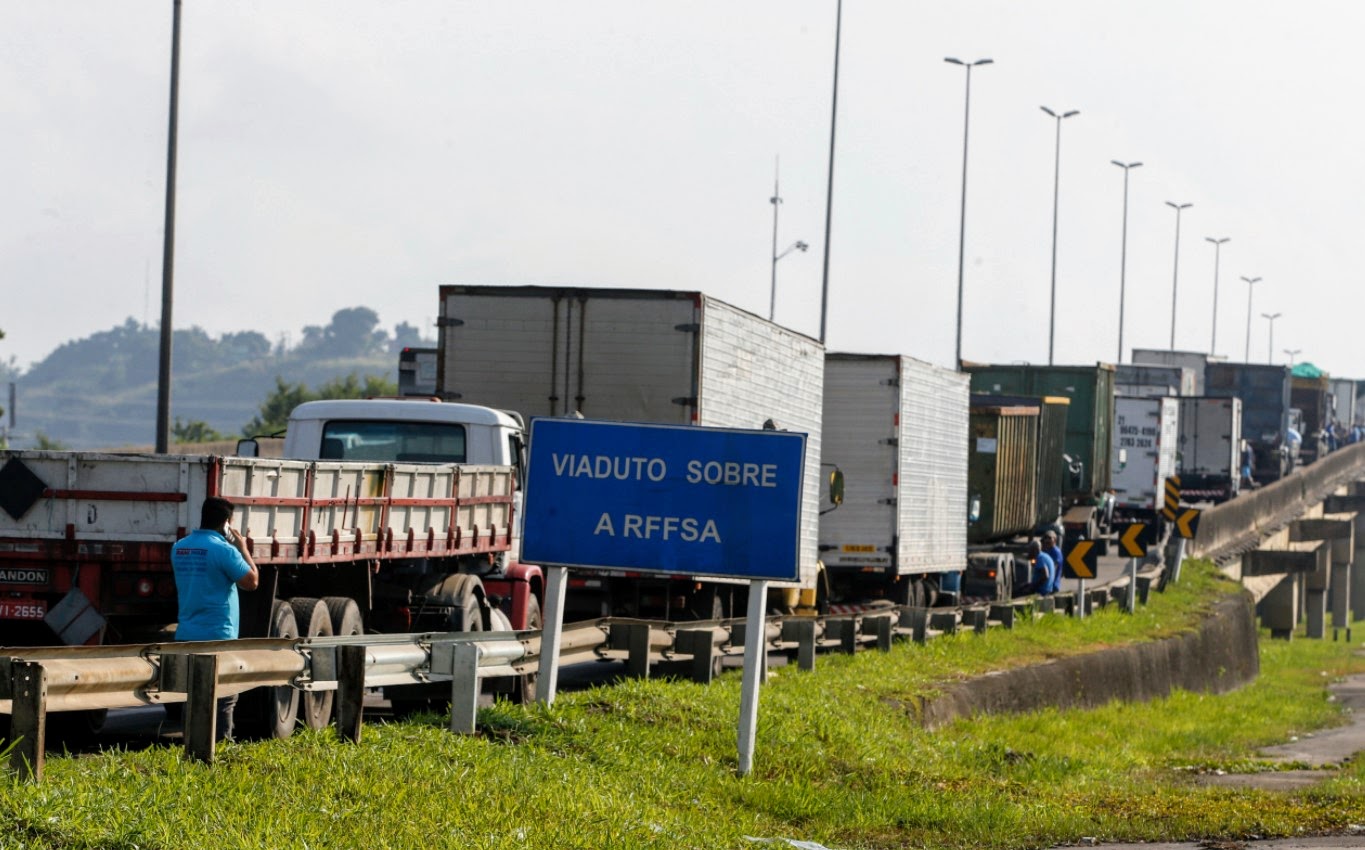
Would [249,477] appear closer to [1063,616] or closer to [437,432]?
[437,432]

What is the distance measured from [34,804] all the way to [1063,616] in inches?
912

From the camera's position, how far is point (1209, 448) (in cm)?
5694

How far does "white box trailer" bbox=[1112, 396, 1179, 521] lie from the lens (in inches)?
1876

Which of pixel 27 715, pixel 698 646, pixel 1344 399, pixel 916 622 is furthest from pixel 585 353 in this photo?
pixel 1344 399

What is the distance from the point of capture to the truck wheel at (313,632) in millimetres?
12539

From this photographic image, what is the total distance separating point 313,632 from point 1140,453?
37.4 m

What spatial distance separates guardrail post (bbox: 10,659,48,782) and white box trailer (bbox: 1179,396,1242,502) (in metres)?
50.4

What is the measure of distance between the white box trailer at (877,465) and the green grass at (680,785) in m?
5.57

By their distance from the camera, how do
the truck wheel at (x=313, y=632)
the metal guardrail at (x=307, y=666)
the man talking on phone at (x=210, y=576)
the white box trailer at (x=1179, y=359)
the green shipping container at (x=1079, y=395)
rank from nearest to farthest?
the metal guardrail at (x=307, y=666) → the man talking on phone at (x=210, y=576) → the truck wheel at (x=313, y=632) → the green shipping container at (x=1079, y=395) → the white box trailer at (x=1179, y=359)

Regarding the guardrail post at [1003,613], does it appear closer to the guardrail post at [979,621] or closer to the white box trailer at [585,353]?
the guardrail post at [979,621]

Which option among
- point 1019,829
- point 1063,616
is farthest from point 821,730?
point 1063,616

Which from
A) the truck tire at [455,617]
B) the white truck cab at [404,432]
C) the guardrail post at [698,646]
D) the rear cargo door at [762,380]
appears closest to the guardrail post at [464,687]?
the truck tire at [455,617]

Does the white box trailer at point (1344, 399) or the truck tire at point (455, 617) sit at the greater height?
the white box trailer at point (1344, 399)

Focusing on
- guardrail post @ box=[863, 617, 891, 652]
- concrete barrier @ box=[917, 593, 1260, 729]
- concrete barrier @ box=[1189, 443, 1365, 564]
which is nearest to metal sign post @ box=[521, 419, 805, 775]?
concrete barrier @ box=[917, 593, 1260, 729]
